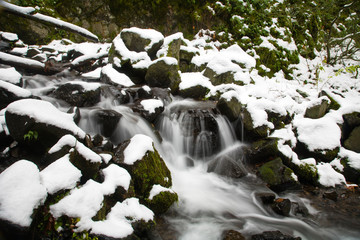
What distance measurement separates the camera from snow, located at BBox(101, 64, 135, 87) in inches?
250

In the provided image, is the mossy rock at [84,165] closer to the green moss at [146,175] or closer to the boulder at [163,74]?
the green moss at [146,175]

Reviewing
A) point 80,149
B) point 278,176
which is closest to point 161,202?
point 80,149

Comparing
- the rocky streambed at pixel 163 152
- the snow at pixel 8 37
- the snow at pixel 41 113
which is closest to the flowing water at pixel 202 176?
the rocky streambed at pixel 163 152

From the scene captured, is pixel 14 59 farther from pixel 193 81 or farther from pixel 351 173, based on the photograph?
pixel 351 173

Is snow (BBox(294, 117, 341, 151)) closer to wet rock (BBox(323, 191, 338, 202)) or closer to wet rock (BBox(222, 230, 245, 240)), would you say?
wet rock (BBox(323, 191, 338, 202))

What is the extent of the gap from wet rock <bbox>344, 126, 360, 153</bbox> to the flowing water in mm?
2600

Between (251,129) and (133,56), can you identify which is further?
(133,56)

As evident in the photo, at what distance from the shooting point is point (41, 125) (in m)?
2.99

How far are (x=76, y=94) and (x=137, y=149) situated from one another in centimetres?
285

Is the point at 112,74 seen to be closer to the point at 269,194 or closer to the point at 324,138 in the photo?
the point at 269,194

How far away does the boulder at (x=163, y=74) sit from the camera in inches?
256

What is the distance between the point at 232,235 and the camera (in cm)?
283

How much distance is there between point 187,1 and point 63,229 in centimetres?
1225

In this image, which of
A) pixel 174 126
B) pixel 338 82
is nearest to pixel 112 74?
pixel 174 126
